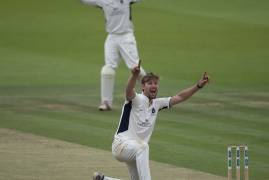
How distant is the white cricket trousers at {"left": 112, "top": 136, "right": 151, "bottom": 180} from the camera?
12.8 meters

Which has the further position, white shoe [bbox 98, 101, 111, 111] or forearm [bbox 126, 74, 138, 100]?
white shoe [bbox 98, 101, 111, 111]

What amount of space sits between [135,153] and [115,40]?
842 centimetres

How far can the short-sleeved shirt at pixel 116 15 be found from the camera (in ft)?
69.0

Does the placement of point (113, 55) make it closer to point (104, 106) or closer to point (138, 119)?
point (104, 106)

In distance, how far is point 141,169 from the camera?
12773 millimetres

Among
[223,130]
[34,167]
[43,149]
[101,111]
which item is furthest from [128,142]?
[101,111]

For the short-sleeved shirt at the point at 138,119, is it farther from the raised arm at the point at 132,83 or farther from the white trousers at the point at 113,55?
the white trousers at the point at 113,55

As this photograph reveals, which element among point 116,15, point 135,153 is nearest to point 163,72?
Result: point 116,15

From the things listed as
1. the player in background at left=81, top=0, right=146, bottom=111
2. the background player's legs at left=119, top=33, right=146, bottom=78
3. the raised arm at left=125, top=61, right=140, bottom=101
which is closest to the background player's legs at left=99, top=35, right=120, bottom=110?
the player in background at left=81, top=0, right=146, bottom=111

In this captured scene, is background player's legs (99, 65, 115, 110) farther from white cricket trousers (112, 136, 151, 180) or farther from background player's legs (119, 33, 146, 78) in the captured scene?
white cricket trousers (112, 136, 151, 180)

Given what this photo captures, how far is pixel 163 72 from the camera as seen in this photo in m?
27.1

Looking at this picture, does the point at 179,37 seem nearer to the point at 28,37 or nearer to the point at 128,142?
the point at 28,37

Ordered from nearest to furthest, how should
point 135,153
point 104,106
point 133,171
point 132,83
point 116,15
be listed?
1. point 132,83
2. point 135,153
3. point 133,171
4. point 104,106
5. point 116,15

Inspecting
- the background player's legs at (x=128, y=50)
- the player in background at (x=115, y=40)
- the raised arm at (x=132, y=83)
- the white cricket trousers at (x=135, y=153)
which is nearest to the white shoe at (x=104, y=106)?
the player in background at (x=115, y=40)
